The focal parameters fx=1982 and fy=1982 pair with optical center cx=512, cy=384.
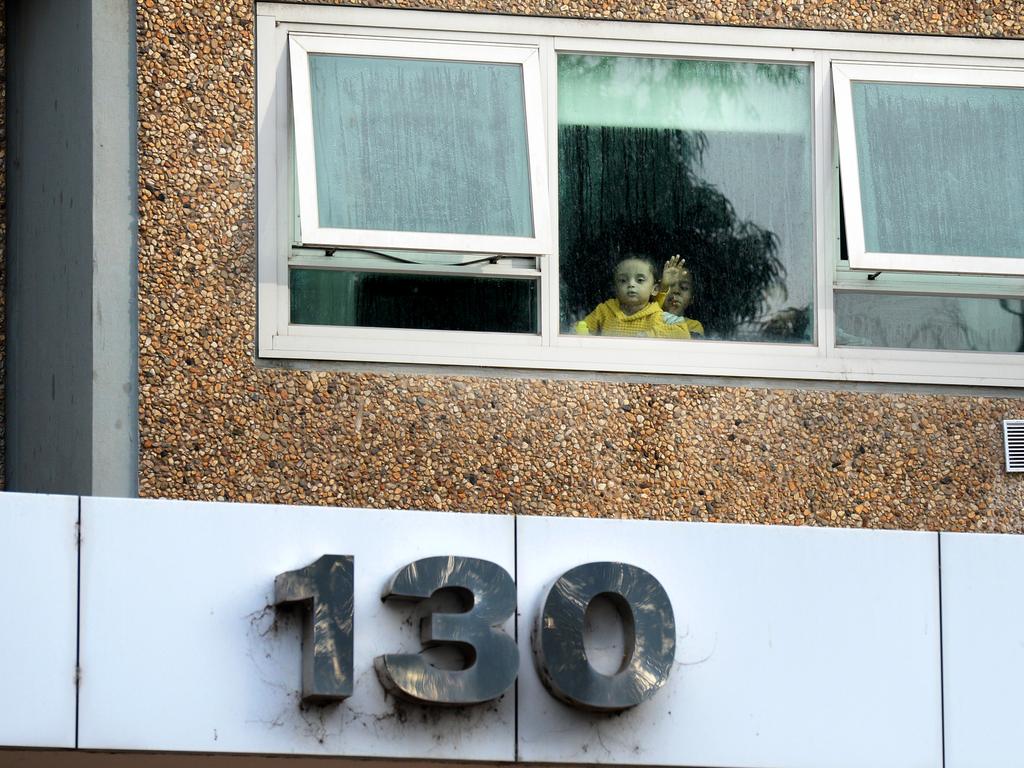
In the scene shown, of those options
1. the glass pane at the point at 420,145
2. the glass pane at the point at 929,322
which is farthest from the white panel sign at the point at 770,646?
the glass pane at the point at 420,145

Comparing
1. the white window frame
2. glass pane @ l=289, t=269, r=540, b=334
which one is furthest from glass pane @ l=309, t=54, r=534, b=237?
the white window frame

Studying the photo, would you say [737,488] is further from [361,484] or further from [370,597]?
[370,597]

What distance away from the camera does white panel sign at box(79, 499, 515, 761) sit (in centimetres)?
755

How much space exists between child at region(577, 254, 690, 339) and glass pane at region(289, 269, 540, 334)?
332mm

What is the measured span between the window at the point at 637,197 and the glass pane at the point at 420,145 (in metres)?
0.01

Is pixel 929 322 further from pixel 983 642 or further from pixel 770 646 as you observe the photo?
pixel 770 646

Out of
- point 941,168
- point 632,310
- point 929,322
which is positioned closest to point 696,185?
point 632,310

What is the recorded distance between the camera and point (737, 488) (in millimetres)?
9523

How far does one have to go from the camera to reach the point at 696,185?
9.91 m

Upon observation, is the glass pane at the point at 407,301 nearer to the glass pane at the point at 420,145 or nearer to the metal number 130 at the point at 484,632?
the glass pane at the point at 420,145

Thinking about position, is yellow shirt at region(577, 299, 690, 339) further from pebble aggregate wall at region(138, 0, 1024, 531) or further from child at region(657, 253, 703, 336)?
pebble aggregate wall at region(138, 0, 1024, 531)

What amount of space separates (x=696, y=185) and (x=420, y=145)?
1.43 metres

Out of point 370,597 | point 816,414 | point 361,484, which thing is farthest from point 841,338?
point 370,597

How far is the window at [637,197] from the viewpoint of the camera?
945 centimetres
